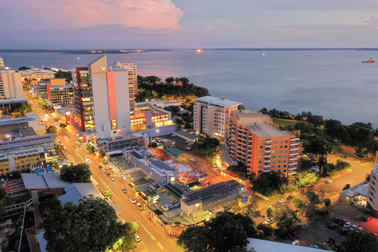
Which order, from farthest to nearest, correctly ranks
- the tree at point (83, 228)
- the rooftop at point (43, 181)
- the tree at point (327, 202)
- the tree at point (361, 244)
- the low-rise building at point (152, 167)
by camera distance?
the low-rise building at point (152, 167), the tree at point (327, 202), the rooftop at point (43, 181), the tree at point (361, 244), the tree at point (83, 228)

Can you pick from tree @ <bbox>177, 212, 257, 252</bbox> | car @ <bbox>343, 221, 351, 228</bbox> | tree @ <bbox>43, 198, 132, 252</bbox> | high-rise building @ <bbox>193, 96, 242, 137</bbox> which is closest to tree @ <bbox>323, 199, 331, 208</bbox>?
car @ <bbox>343, 221, 351, 228</bbox>

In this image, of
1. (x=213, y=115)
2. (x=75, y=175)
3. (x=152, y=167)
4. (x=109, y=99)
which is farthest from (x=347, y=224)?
(x=109, y=99)

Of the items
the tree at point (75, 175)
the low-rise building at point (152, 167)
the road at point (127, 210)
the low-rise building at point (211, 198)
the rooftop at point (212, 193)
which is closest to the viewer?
the road at point (127, 210)

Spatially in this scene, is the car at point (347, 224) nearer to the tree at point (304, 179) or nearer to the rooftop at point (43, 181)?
the tree at point (304, 179)

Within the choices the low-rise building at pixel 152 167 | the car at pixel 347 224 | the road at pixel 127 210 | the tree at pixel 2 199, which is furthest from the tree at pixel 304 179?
the tree at pixel 2 199

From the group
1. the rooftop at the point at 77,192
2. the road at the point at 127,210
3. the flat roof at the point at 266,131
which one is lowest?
the road at the point at 127,210

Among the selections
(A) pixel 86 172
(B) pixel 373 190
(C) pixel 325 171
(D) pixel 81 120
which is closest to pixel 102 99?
(D) pixel 81 120

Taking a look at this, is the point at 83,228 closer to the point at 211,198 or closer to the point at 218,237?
the point at 218,237

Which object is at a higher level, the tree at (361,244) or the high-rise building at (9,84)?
the high-rise building at (9,84)

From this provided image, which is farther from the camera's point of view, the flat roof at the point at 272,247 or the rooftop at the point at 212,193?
the rooftop at the point at 212,193
